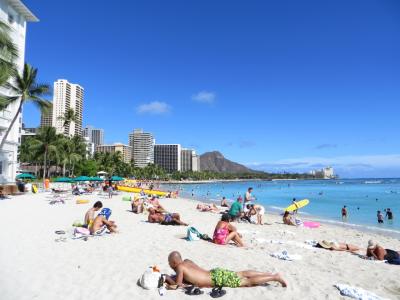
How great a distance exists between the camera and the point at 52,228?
416 inches

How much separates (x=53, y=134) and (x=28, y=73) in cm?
2029

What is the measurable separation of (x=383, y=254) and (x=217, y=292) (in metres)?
5.13

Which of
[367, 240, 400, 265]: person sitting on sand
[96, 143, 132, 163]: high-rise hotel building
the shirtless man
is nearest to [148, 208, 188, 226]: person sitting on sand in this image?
[367, 240, 400, 265]: person sitting on sand

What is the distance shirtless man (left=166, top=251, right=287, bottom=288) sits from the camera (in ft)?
17.2

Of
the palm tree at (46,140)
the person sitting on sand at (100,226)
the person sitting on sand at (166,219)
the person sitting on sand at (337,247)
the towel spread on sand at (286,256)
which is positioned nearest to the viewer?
the towel spread on sand at (286,256)

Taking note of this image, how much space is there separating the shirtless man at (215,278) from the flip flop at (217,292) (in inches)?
3.7

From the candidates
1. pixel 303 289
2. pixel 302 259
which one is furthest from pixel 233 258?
pixel 303 289

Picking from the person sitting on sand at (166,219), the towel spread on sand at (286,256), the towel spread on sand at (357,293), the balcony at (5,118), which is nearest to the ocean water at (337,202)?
the person sitting on sand at (166,219)

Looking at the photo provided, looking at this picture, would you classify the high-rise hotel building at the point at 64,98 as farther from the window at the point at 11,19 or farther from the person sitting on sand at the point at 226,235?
the person sitting on sand at the point at 226,235

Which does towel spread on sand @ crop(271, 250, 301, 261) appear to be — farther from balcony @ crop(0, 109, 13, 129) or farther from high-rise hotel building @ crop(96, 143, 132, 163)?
high-rise hotel building @ crop(96, 143, 132, 163)

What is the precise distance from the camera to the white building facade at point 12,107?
3170 centimetres

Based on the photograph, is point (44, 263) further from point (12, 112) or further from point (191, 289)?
point (12, 112)

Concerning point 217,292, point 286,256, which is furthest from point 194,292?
point 286,256

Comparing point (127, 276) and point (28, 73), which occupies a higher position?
point (28, 73)
